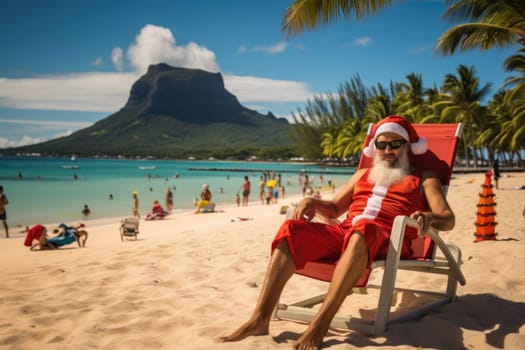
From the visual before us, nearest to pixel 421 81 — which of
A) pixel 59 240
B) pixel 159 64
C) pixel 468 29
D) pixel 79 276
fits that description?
pixel 468 29

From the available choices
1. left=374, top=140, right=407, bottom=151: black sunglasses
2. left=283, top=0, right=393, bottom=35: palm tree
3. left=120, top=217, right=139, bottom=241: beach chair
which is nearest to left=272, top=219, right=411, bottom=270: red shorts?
left=374, top=140, right=407, bottom=151: black sunglasses

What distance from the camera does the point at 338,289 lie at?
7.29 ft

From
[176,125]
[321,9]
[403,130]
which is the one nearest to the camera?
[403,130]

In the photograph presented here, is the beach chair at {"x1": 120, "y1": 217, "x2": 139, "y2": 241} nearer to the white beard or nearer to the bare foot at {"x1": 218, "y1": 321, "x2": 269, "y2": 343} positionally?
the white beard

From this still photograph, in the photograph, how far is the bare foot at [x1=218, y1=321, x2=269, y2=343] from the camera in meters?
2.28

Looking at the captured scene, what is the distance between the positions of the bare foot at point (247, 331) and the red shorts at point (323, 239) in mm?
371

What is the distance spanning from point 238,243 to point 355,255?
370cm

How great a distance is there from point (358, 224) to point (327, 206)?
651 mm

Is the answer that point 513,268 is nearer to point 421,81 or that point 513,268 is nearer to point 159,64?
point 421,81

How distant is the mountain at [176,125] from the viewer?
420 feet

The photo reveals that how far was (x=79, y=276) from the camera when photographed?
399cm

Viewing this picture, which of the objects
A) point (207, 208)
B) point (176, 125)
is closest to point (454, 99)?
point (207, 208)

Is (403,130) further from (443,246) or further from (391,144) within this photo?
(443,246)

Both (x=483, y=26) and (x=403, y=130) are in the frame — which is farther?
(x=483, y=26)
